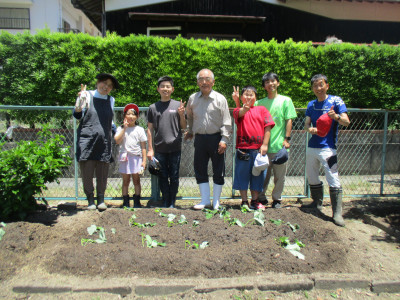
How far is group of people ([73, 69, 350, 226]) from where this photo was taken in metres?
4.35

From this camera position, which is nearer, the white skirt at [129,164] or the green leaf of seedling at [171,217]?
the green leaf of seedling at [171,217]

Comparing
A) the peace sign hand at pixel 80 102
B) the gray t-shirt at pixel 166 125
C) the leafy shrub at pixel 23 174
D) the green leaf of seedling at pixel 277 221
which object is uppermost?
the peace sign hand at pixel 80 102

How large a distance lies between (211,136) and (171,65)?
3.29 meters

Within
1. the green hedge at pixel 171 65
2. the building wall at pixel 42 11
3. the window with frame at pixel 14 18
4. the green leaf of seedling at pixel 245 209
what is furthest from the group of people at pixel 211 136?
the window with frame at pixel 14 18

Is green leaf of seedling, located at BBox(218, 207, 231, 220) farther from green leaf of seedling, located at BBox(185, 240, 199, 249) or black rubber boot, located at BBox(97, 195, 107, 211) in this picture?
black rubber boot, located at BBox(97, 195, 107, 211)

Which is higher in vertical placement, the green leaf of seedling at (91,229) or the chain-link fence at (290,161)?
the chain-link fence at (290,161)

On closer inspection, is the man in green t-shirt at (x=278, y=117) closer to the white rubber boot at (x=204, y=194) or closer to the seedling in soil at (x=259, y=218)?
the seedling in soil at (x=259, y=218)

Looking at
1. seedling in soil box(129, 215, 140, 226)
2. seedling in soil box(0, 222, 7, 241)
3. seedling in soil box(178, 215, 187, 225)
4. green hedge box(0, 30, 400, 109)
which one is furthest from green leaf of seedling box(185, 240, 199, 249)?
green hedge box(0, 30, 400, 109)

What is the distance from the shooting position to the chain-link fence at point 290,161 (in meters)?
5.42

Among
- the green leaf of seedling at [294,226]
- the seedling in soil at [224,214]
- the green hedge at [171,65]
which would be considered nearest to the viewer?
the green leaf of seedling at [294,226]

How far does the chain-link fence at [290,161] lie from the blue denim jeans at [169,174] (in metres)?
0.36

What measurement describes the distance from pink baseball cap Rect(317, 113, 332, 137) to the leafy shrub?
137 inches

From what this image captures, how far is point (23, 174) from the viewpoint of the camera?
12.7 ft

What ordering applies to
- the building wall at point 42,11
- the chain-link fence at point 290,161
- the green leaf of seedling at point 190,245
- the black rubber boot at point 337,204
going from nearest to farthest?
the green leaf of seedling at point 190,245 → the black rubber boot at point 337,204 → the chain-link fence at point 290,161 → the building wall at point 42,11
